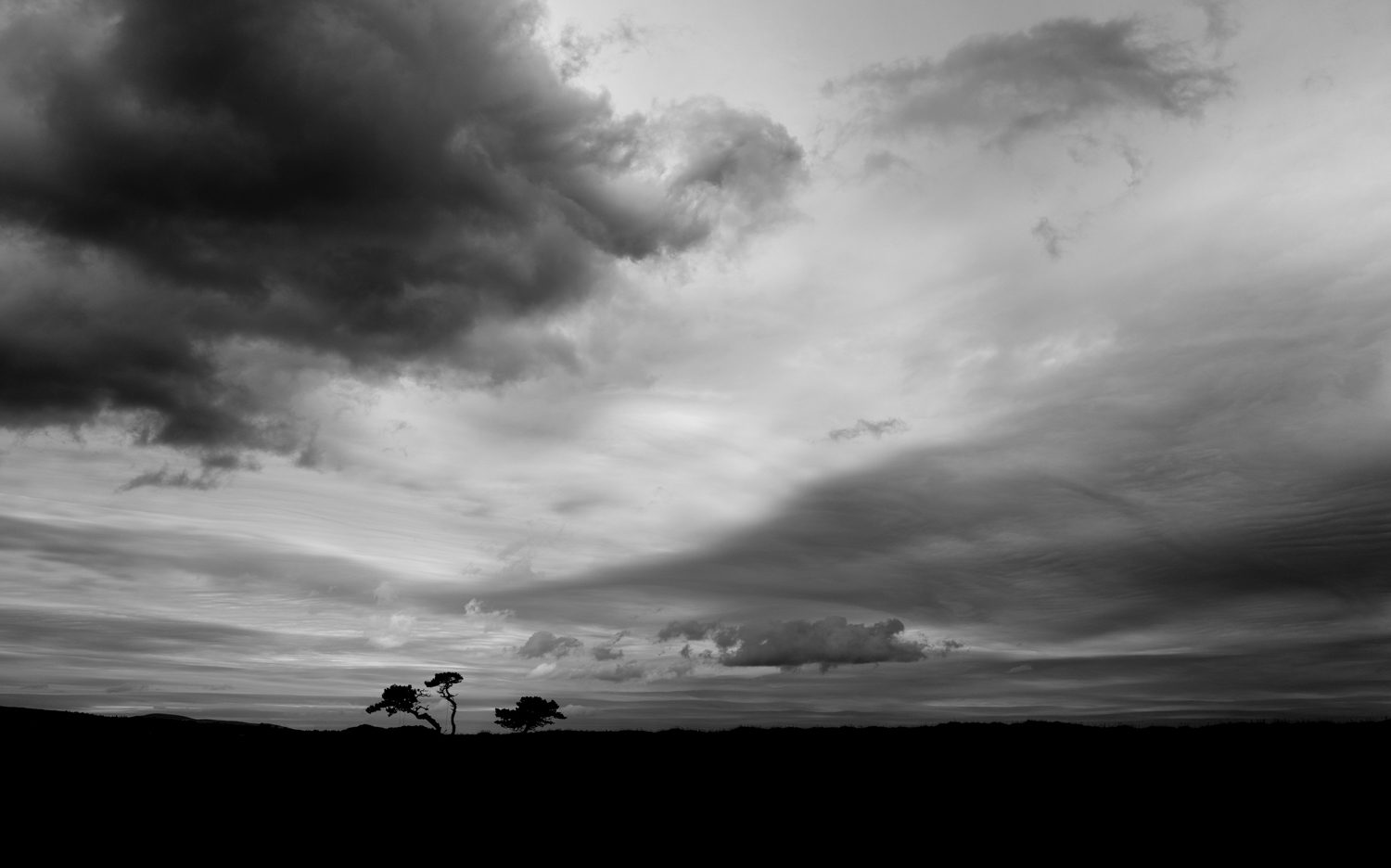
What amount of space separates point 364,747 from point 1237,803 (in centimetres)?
5515

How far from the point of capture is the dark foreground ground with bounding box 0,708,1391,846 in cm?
3391

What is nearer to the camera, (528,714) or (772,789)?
(772,789)

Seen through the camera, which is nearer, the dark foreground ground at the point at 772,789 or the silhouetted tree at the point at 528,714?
the dark foreground ground at the point at 772,789

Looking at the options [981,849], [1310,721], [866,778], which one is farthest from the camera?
[1310,721]

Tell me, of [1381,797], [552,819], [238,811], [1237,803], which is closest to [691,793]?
[552,819]

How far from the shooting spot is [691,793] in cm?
4294

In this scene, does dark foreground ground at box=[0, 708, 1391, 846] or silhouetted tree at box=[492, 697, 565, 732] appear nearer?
dark foreground ground at box=[0, 708, 1391, 846]

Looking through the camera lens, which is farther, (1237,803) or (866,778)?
(866,778)

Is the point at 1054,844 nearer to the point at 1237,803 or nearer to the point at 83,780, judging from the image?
the point at 1237,803

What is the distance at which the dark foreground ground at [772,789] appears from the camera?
1335 inches

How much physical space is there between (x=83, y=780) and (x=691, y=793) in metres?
32.2

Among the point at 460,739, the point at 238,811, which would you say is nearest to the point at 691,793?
the point at 238,811

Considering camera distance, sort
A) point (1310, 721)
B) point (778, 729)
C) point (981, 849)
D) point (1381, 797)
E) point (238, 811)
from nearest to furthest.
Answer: point (981, 849) < point (1381, 797) < point (238, 811) < point (1310, 721) < point (778, 729)

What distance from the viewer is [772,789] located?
4356cm
